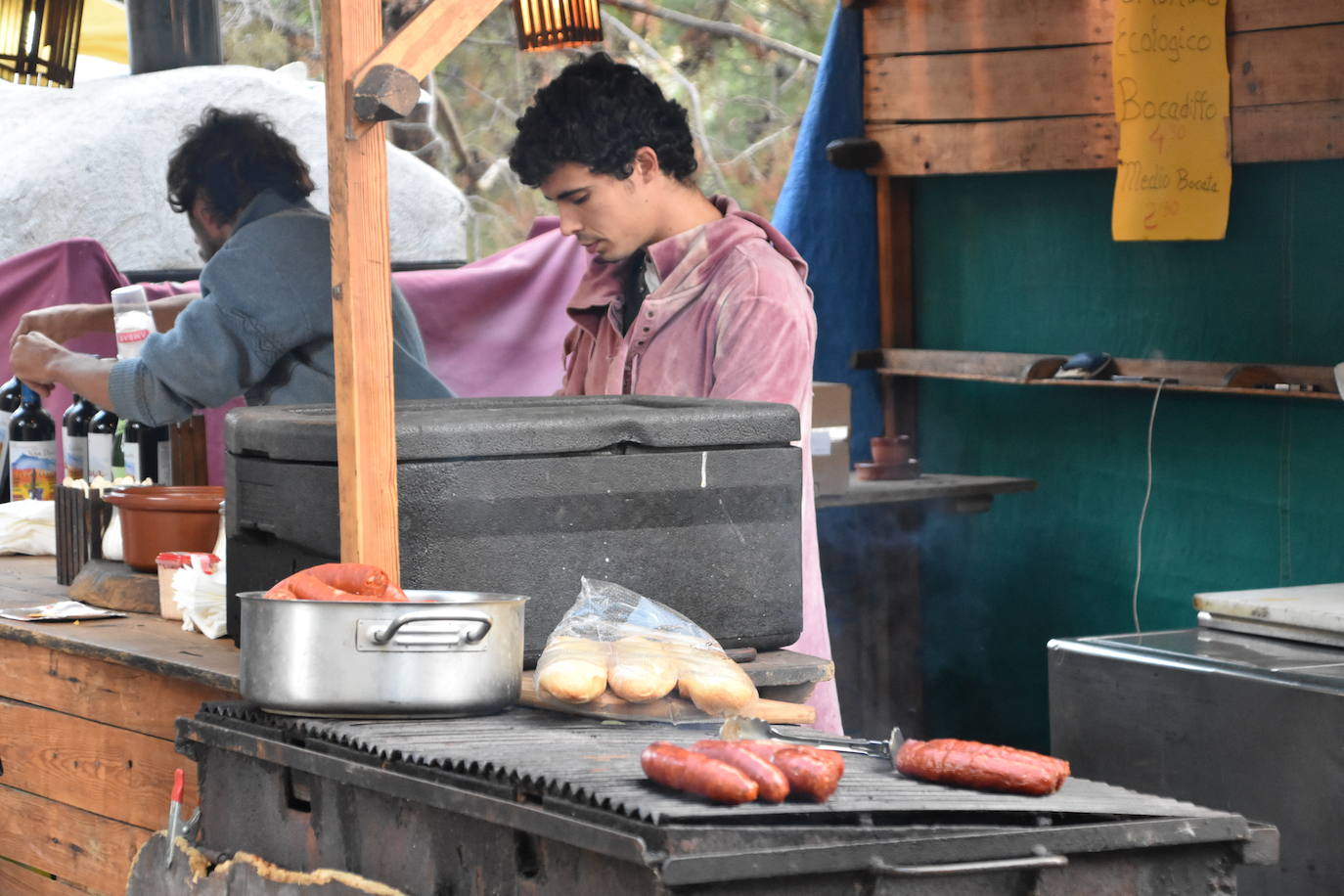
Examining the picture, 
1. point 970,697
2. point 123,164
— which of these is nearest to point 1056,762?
point 970,697

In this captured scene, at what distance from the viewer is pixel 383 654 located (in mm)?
2363

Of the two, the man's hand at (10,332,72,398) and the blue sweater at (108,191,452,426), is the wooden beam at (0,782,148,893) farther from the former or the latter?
the man's hand at (10,332,72,398)

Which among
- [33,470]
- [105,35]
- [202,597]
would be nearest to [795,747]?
[202,597]

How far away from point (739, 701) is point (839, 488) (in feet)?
10.2

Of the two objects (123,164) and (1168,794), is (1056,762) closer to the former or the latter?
(1168,794)

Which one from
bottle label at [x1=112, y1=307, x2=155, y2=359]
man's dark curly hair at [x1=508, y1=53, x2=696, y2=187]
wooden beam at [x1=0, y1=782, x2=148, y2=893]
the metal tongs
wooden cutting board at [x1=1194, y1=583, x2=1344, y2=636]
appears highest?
man's dark curly hair at [x1=508, y1=53, x2=696, y2=187]

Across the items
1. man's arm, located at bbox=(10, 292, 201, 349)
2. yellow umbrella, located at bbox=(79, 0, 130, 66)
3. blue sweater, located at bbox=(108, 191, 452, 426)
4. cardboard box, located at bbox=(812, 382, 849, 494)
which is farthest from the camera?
yellow umbrella, located at bbox=(79, 0, 130, 66)

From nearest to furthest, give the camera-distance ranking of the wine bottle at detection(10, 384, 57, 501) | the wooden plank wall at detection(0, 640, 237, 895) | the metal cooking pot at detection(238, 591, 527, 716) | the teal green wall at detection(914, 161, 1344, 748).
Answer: the metal cooking pot at detection(238, 591, 527, 716) < the wooden plank wall at detection(0, 640, 237, 895) < the wine bottle at detection(10, 384, 57, 501) < the teal green wall at detection(914, 161, 1344, 748)

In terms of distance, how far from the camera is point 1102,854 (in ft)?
6.56

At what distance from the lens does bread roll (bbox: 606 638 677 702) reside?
7.87 feet

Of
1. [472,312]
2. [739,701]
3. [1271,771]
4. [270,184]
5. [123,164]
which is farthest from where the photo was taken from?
[123,164]

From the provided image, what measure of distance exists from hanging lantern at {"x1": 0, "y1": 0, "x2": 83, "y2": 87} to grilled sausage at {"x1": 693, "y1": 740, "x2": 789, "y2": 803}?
3.94 m

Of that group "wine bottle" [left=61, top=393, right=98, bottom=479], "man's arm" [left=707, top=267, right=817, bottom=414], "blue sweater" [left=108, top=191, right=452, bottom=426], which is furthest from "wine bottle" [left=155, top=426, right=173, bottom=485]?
"man's arm" [left=707, top=267, right=817, bottom=414]

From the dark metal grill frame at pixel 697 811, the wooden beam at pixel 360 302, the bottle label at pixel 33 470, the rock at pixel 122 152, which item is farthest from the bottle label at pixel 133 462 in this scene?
the rock at pixel 122 152
